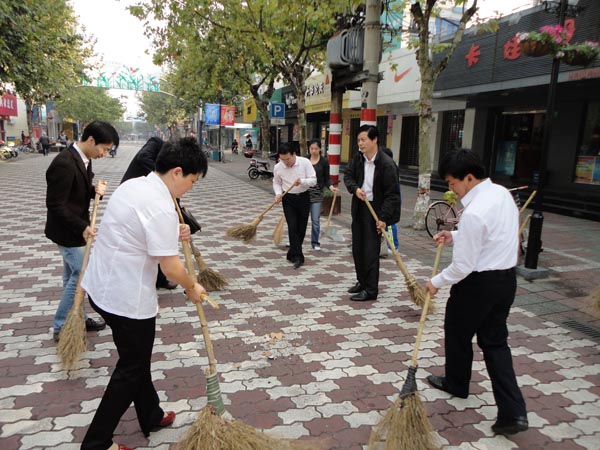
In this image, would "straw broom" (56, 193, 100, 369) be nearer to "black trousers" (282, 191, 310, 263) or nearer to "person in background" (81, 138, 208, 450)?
"person in background" (81, 138, 208, 450)

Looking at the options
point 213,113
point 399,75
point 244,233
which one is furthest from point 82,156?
point 213,113

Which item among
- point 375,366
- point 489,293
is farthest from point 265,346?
point 489,293

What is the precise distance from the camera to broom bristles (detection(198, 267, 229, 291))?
491 centimetres

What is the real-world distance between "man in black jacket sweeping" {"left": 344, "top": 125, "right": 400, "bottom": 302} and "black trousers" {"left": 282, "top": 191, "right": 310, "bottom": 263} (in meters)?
1.15

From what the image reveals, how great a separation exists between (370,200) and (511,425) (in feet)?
8.49

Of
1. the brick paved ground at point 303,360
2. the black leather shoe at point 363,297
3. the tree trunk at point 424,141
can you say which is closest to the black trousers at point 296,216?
the brick paved ground at point 303,360

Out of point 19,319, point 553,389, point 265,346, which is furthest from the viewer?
point 19,319

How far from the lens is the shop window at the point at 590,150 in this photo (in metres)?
10.5

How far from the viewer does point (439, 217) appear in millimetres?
8086

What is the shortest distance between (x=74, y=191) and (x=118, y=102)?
6090cm

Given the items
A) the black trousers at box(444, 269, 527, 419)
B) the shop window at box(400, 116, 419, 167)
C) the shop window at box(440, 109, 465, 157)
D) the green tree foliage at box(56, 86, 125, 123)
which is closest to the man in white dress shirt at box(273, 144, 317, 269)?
the black trousers at box(444, 269, 527, 419)

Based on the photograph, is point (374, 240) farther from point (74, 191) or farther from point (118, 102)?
point (118, 102)

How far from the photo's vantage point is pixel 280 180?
5996mm

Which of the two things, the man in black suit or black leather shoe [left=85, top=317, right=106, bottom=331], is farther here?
black leather shoe [left=85, top=317, right=106, bottom=331]
